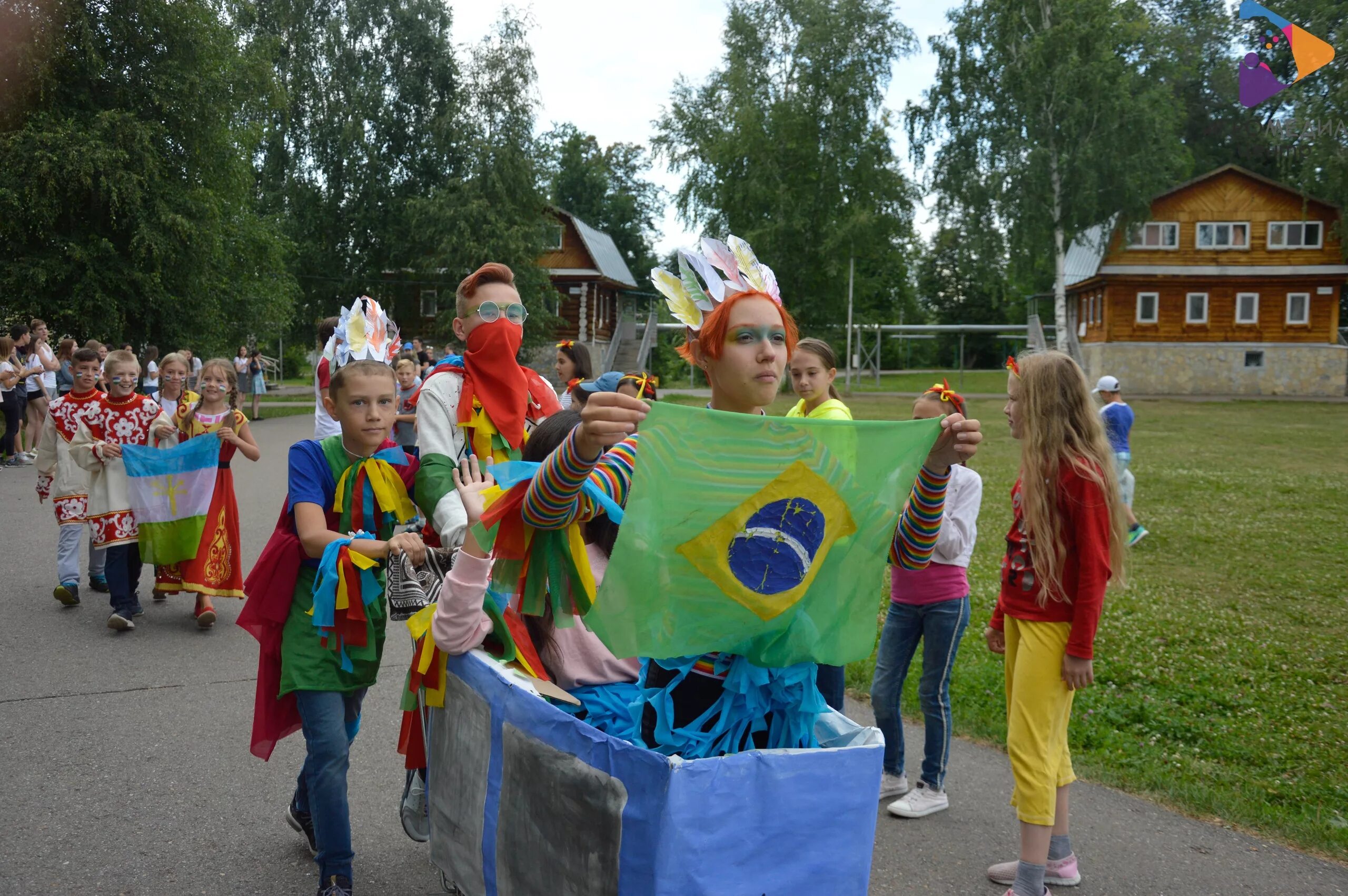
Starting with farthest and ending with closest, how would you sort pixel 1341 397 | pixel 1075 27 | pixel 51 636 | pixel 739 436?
pixel 1341 397
pixel 1075 27
pixel 51 636
pixel 739 436

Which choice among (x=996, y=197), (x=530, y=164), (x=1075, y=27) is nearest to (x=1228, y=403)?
(x=996, y=197)

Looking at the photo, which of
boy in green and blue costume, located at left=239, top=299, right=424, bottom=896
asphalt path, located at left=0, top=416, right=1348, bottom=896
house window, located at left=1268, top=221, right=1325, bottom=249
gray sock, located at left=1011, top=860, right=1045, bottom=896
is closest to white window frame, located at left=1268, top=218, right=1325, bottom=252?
house window, located at left=1268, top=221, right=1325, bottom=249

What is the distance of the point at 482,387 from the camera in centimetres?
381

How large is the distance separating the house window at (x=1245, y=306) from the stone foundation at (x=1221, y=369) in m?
1.02

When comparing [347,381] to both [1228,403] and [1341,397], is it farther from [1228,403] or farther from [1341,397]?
[1341,397]

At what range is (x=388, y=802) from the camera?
4.37 meters

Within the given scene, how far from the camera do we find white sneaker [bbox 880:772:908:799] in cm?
445

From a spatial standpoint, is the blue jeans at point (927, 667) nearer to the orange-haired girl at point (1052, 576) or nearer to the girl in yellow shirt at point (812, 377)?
the orange-haired girl at point (1052, 576)

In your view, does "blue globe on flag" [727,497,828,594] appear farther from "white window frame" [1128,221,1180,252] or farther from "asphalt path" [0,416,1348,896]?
"white window frame" [1128,221,1180,252]

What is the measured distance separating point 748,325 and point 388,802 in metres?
3.00

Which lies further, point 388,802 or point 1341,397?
point 1341,397

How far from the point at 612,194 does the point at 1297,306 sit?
40891 millimetres

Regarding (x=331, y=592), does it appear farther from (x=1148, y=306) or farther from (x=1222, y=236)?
(x=1222, y=236)

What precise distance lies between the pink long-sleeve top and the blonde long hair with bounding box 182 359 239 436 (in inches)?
201
